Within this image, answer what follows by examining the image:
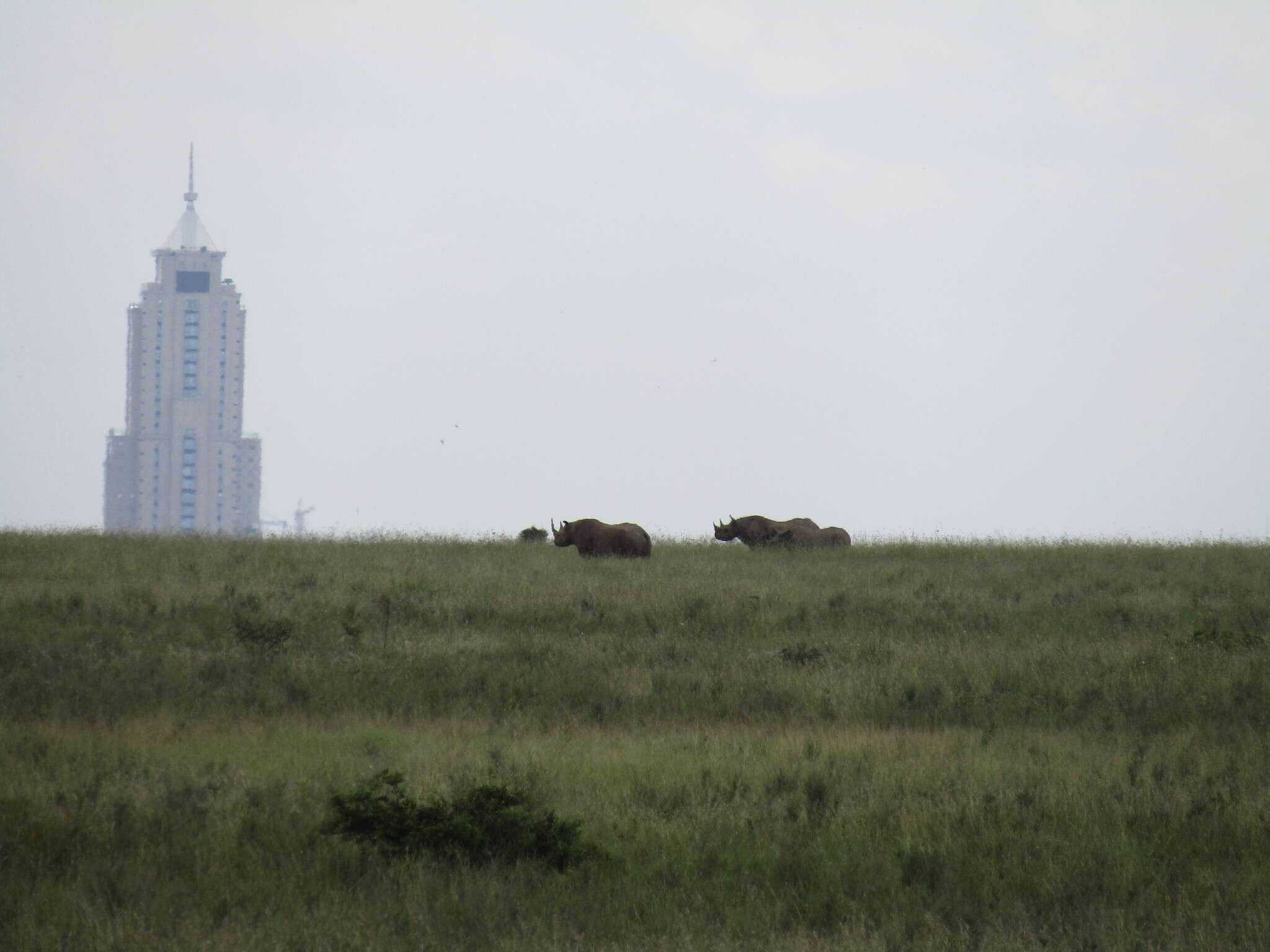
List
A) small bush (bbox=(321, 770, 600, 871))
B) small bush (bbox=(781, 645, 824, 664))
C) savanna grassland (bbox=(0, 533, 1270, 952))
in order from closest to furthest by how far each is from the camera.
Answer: savanna grassland (bbox=(0, 533, 1270, 952)) < small bush (bbox=(321, 770, 600, 871)) < small bush (bbox=(781, 645, 824, 664))

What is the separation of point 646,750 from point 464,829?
125 inches

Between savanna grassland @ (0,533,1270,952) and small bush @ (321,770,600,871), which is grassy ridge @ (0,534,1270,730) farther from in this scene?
A: small bush @ (321,770,600,871)

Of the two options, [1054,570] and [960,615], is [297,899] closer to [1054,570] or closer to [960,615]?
[960,615]

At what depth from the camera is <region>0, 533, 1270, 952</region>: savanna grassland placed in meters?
6.74

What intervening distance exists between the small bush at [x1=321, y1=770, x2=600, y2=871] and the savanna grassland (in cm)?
13

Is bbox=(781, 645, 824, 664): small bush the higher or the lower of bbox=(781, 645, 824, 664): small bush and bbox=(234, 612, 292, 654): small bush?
the lower

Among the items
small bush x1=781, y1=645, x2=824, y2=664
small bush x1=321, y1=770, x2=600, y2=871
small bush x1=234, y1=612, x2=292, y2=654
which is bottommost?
small bush x1=321, y1=770, x2=600, y2=871

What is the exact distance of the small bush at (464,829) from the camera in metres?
7.56

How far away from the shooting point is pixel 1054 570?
2158cm

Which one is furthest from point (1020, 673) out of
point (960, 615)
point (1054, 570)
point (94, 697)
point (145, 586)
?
point (145, 586)

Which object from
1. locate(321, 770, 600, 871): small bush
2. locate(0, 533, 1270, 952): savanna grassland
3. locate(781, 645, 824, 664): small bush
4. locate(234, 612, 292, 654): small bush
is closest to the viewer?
locate(0, 533, 1270, 952): savanna grassland

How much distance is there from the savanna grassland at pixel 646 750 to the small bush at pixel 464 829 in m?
0.13

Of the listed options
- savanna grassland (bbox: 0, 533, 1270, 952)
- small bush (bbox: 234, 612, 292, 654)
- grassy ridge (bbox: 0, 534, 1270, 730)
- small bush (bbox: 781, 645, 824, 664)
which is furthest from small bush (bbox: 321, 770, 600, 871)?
small bush (bbox: 781, 645, 824, 664)

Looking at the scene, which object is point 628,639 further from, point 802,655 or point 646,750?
point 646,750
